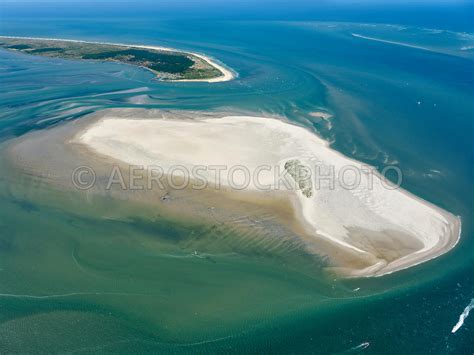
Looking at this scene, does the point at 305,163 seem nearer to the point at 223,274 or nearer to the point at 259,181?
the point at 259,181

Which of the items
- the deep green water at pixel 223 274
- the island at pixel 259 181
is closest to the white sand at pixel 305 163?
the island at pixel 259 181

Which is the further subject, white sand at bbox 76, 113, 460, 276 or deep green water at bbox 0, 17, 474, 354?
white sand at bbox 76, 113, 460, 276

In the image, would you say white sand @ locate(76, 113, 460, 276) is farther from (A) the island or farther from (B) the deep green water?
(B) the deep green water

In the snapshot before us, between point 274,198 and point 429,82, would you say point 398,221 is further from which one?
point 429,82

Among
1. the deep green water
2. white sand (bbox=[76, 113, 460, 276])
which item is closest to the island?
white sand (bbox=[76, 113, 460, 276])

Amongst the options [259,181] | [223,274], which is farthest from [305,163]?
[223,274]

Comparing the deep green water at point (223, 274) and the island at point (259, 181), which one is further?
the island at point (259, 181)

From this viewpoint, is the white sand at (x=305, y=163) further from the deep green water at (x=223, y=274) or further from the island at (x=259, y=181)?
the deep green water at (x=223, y=274)

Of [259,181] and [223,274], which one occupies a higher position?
[259,181]

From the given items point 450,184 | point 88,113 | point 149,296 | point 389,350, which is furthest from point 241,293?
point 88,113
